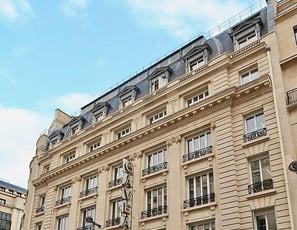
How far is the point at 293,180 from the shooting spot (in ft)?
53.6

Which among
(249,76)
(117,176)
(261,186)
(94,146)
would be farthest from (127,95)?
(261,186)

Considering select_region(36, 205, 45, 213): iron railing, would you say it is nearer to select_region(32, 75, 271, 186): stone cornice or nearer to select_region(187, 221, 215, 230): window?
select_region(32, 75, 271, 186): stone cornice

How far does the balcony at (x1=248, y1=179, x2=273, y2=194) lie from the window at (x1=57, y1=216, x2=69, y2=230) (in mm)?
14615

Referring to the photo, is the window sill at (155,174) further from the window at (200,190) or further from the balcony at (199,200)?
the balcony at (199,200)

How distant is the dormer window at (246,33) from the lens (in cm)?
2178

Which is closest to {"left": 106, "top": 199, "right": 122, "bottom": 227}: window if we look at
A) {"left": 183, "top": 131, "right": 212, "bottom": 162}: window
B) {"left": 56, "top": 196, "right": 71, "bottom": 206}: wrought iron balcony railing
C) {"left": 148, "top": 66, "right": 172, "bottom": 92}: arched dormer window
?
{"left": 56, "top": 196, "right": 71, "bottom": 206}: wrought iron balcony railing

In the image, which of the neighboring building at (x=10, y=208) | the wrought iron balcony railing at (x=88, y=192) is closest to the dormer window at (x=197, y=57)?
the wrought iron balcony railing at (x=88, y=192)

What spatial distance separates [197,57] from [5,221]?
5039 cm

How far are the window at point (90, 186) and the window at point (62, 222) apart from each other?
92.1 inches

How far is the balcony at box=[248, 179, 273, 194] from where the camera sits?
17.4 meters

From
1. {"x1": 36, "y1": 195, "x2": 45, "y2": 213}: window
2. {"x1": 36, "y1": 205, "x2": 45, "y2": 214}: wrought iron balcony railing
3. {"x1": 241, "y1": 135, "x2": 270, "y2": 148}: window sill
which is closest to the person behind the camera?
{"x1": 241, "y1": 135, "x2": 270, "y2": 148}: window sill

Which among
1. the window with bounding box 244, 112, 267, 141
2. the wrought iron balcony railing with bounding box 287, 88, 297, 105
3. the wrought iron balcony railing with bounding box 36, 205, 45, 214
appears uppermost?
the wrought iron balcony railing with bounding box 287, 88, 297, 105

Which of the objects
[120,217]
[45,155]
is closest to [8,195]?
[45,155]

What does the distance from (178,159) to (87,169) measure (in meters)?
8.51
